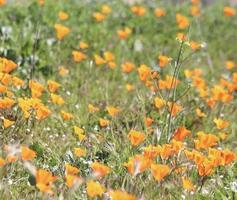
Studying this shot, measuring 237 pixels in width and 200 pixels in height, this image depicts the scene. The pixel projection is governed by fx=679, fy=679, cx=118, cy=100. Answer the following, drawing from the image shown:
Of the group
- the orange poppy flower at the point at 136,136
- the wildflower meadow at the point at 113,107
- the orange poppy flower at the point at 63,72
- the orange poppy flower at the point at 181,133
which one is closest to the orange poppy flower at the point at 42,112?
the wildflower meadow at the point at 113,107

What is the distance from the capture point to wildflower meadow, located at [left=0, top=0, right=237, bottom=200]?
3.35 meters

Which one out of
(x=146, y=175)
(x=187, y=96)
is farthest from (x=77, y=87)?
(x=146, y=175)

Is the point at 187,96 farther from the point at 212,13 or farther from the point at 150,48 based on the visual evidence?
the point at 212,13

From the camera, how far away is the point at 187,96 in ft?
17.9

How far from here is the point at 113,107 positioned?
474 centimetres

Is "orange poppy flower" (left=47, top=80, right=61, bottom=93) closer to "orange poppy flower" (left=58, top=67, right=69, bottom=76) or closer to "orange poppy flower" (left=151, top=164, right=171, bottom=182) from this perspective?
"orange poppy flower" (left=58, top=67, right=69, bottom=76)

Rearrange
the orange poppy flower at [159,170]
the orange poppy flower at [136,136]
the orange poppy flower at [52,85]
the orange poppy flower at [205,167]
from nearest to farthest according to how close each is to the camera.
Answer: the orange poppy flower at [159,170] → the orange poppy flower at [205,167] → the orange poppy flower at [136,136] → the orange poppy flower at [52,85]

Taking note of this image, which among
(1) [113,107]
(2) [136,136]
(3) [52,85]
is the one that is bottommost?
(1) [113,107]

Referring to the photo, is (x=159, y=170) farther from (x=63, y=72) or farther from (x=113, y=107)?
(x=63, y=72)

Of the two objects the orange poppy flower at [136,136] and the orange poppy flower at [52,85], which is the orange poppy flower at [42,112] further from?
the orange poppy flower at [52,85]

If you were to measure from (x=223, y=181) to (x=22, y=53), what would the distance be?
2.19 meters

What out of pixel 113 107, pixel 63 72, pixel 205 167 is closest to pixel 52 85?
pixel 113 107

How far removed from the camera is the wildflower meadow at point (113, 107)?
335 centimetres

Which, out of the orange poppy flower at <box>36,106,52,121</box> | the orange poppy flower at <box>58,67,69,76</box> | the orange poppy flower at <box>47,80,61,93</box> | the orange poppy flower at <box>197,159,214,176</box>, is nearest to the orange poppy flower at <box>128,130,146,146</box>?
the orange poppy flower at <box>197,159,214,176</box>
